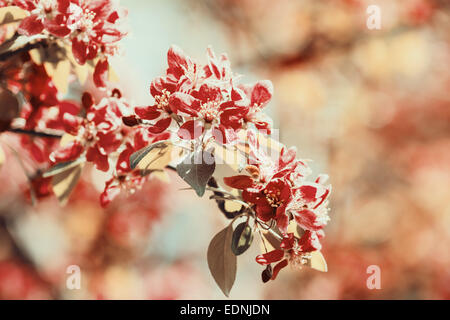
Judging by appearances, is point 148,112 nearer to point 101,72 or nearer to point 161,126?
point 161,126

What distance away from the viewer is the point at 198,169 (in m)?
0.60

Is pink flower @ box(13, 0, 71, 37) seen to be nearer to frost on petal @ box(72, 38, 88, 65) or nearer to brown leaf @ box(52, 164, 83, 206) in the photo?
frost on petal @ box(72, 38, 88, 65)

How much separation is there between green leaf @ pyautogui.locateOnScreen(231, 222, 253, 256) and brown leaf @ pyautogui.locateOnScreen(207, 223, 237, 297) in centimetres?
3

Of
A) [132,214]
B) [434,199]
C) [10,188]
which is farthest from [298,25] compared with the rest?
[10,188]

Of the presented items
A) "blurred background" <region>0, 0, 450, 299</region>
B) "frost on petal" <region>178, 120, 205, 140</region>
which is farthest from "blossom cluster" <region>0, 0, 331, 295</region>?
"blurred background" <region>0, 0, 450, 299</region>

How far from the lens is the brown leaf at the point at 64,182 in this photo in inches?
31.2

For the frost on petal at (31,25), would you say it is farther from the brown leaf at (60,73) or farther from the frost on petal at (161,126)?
the frost on petal at (161,126)

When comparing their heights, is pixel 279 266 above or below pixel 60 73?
below

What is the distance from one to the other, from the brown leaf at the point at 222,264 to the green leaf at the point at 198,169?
16 cm

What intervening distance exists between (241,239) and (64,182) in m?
0.36

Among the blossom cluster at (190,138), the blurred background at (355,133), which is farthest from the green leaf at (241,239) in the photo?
the blurred background at (355,133)

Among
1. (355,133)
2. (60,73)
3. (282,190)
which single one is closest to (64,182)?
(60,73)

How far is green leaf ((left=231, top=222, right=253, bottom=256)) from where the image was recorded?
66 cm

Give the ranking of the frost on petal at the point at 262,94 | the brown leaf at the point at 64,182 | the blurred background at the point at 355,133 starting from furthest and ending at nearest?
the blurred background at the point at 355,133, the brown leaf at the point at 64,182, the frost on petal at the point at 262,94
